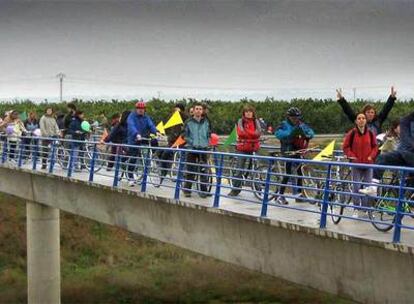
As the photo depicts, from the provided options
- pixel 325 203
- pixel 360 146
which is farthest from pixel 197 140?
pixel 325 203

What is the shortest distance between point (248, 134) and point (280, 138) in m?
0.88

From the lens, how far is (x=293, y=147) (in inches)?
473

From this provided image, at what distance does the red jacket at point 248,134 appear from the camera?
499 inches

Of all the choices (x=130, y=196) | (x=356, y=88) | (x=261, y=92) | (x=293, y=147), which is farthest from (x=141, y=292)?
(x=356, y=88)

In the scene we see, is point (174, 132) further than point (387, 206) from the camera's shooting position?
Yes

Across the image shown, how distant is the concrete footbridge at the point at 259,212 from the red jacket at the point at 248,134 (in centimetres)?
26

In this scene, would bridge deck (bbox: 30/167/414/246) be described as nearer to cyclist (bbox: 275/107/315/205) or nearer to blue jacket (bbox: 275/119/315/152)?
cyclist (bbox: 275/107/315/205)

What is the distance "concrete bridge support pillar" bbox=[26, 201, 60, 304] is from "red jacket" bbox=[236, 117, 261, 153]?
9979mm

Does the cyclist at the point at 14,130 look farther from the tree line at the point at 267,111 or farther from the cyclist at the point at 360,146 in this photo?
the tree line at the point at 267,111

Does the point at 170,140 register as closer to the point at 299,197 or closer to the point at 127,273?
the point at 299,197

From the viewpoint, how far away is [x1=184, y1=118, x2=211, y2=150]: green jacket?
42.4ft

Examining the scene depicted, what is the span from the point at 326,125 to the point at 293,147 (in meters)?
40.6

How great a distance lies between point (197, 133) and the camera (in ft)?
42.7

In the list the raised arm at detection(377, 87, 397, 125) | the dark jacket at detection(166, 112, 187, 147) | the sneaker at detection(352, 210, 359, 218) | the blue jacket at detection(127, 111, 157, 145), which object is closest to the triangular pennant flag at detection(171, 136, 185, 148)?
the dark jacket at detection(166, 112, 187, 147)
